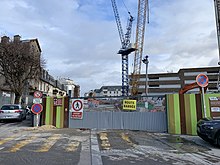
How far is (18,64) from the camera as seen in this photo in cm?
2573

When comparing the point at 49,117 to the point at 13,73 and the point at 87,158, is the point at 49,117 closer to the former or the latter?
the point at 87,158

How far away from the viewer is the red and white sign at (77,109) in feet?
43.3

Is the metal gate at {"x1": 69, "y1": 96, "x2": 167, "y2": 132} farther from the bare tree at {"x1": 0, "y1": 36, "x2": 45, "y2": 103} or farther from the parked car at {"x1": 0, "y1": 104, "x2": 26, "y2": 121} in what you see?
the bare tree at {"x1": 0, "y1": 36, "x2": 45, "y2": 103}

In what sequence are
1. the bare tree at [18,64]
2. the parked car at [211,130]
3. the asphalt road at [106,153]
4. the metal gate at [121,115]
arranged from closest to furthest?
the asphalt road at [106,153] < the parked car at [211,130] < the metal gate at [121,115] < the bare tree at [18,64]

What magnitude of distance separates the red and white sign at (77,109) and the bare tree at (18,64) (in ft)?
50.4

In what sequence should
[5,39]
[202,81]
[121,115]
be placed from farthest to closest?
1. [5,39]
2. [121,115]
3. [202,81]

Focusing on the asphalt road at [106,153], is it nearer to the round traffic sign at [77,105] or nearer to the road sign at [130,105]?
the road sign at [130,105]

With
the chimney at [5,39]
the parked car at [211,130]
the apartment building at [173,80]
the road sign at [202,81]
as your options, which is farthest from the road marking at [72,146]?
the apartment building at [173,80]

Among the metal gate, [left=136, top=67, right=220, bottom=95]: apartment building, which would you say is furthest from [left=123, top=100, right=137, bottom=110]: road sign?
[left=136, top=67, right=220, bottom=95]: apartment building

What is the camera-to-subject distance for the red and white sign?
43.3 ft

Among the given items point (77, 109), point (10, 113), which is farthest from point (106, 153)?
point (10, 113)

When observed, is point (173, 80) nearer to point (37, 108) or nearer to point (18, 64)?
point (18, 64)

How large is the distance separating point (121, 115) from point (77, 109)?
268 cm

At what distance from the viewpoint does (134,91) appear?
59812mm
